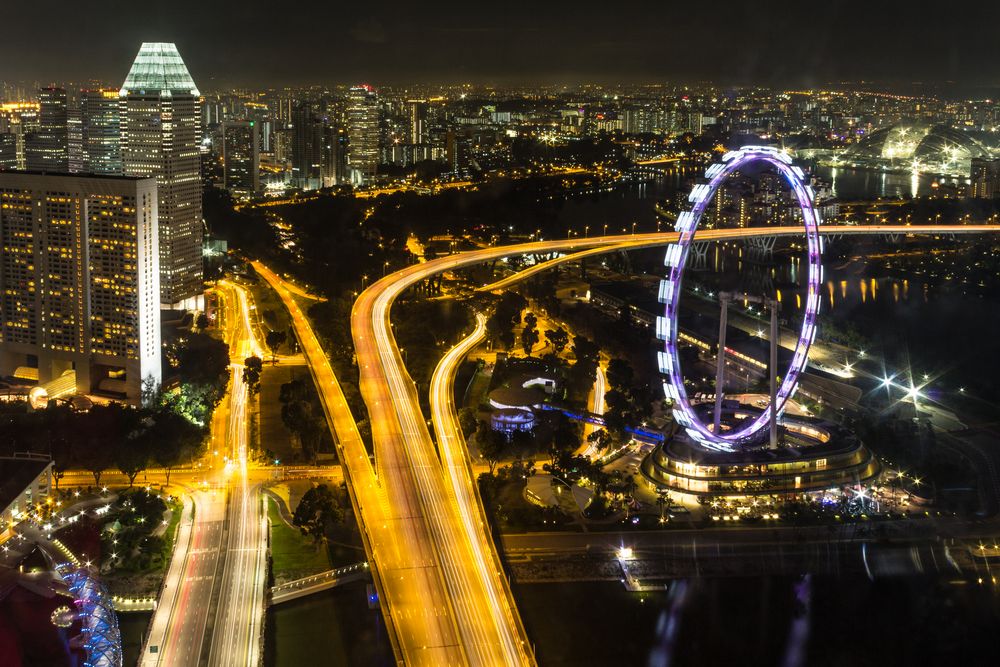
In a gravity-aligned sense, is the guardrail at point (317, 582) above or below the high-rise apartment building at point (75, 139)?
below

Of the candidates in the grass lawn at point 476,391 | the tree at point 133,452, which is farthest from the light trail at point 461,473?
the tree at point 133,452

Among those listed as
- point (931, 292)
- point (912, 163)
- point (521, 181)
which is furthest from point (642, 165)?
point (931, 292)

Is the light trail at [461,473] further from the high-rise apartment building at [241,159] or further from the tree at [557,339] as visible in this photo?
the high-rise apartment building at [241,159]

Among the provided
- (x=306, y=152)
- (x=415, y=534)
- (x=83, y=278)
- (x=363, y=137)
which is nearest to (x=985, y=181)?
(x=363, y=137)

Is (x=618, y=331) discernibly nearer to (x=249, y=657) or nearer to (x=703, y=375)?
(x=703, y=375)

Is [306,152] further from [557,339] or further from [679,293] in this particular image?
[679,293]

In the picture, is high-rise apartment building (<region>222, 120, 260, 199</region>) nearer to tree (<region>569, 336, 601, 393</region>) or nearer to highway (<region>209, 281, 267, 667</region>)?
tree (<region>569, 336, 601, 393</region>)
